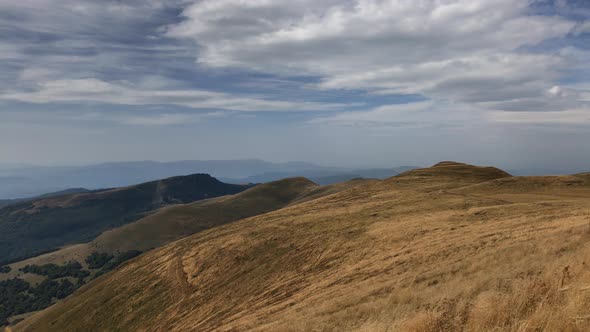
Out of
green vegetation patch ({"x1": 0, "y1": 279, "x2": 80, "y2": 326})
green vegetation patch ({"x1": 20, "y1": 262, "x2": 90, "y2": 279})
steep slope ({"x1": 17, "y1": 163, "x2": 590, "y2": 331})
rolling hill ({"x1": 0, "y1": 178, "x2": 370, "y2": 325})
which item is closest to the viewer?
steep slope ({"x1": 17, "y1": 163, "x2": 590, "y2": 331})

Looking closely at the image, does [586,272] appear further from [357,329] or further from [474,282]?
[357,329]

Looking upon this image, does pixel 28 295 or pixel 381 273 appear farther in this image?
pixel 28 295

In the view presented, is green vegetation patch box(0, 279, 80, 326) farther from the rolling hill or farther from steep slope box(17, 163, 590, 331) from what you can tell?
steep slope box(17, 163, 590, 331)

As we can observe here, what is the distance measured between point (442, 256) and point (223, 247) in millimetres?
31443

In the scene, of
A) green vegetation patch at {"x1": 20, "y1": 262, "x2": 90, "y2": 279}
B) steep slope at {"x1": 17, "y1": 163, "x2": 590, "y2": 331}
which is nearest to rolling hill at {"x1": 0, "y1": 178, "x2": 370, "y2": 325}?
green vegetation patch at {"x1": 20, "y1": 262, "x2": 90, "y2": 279}

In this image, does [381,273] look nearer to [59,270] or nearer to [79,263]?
[59,270]

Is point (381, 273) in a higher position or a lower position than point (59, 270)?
higher

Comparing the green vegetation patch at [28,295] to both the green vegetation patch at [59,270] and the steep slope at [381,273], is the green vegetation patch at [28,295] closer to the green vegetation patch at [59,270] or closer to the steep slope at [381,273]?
the green vegetation patch at [59,270]

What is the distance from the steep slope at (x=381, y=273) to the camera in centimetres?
1288

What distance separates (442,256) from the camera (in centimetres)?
2378

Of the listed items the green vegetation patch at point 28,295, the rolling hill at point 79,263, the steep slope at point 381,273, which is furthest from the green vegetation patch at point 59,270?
the steep slope at point 381,273

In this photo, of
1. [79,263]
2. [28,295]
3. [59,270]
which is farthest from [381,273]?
[79,263]

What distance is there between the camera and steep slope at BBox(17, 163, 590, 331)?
42.3 ft

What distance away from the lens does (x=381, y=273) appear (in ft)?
79.8
